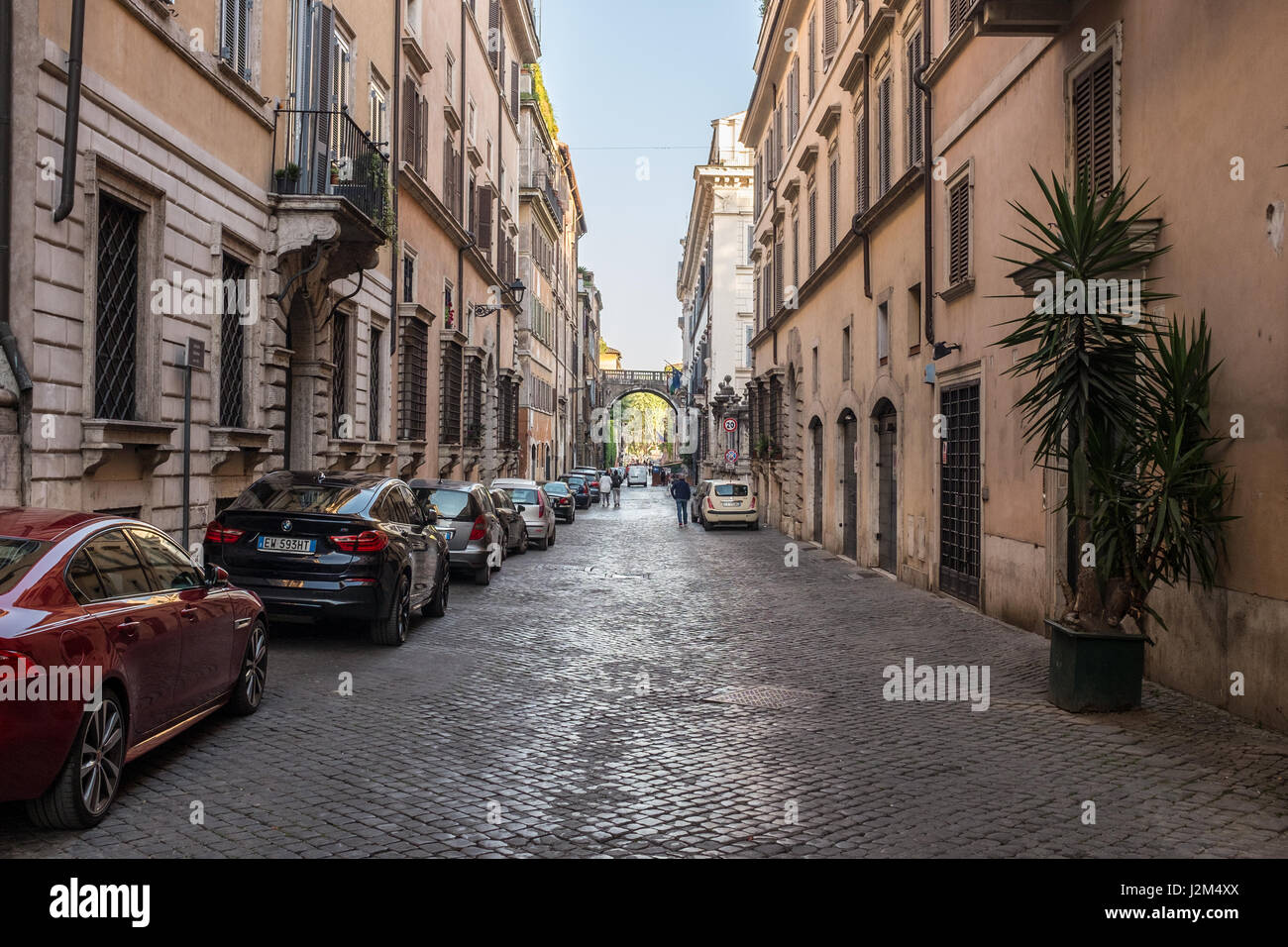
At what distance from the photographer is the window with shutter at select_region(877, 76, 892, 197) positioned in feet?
64.0

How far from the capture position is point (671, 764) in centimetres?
651

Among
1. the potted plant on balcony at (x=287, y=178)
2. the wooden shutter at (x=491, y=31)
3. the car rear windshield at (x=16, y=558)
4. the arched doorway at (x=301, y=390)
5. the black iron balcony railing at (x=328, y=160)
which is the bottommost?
the car rear windshield at (x=16, y=558)

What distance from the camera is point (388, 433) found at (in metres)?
21.9

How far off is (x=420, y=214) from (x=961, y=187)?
1348 centimetres

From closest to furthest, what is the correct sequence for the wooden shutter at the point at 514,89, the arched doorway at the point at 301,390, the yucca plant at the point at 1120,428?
the yucca plant at the point at 1120,428, the arched doorway at the point at 301,390, the wooden shutter at the point at 514,89

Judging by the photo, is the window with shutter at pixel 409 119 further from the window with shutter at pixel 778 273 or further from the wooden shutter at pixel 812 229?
the window with shutter at pixel 778 273

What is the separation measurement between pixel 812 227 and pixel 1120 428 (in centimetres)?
2059

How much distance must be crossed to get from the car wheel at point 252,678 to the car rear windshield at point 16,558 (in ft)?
7.48

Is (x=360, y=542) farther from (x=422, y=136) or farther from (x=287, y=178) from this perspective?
(x=422, y=136)

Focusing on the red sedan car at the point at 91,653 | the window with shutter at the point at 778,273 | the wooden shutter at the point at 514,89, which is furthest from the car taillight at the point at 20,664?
the wooden shutter at the point at 514,89

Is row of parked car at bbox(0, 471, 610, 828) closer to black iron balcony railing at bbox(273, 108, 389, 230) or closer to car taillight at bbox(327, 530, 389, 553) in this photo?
car taillight at bbox(327, 530, 389, 553)

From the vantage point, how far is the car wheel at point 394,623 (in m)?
10.4
